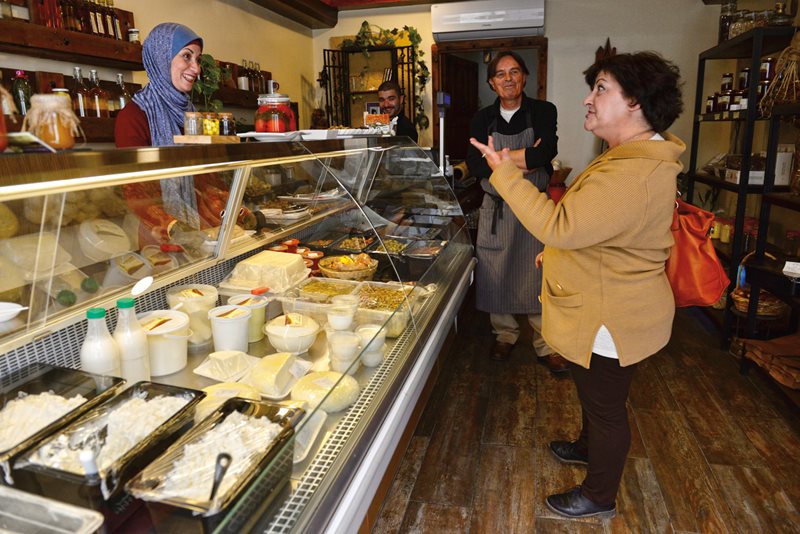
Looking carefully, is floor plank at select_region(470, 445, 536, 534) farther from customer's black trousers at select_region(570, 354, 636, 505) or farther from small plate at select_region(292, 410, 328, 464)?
small plate at select_region(292, 410, 328, 464)

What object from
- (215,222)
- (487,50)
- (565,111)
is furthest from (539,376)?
(487,50)

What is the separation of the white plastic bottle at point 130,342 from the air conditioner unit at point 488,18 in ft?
18.9

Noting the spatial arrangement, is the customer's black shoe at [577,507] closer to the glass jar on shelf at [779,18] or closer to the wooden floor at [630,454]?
the wooden floor at [630,454]

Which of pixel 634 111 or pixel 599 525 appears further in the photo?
pixel 599 525

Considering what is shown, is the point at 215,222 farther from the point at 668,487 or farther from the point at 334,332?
the point at 668,487

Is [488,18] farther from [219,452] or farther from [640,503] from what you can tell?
[219,452]

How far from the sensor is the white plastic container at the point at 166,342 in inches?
69.7

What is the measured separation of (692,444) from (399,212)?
78.6 inches

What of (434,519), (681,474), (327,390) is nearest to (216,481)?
(327,390)

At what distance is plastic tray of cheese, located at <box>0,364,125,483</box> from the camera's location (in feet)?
4.09

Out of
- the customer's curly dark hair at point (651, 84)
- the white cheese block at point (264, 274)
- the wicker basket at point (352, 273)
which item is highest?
the customer's curly dark hair at point (651, 84)

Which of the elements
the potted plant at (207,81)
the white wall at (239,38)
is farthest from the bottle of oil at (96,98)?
the potted plant at (207,81)

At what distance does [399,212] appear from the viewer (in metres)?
3.05

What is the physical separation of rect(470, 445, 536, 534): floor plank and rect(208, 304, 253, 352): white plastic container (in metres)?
1.30
